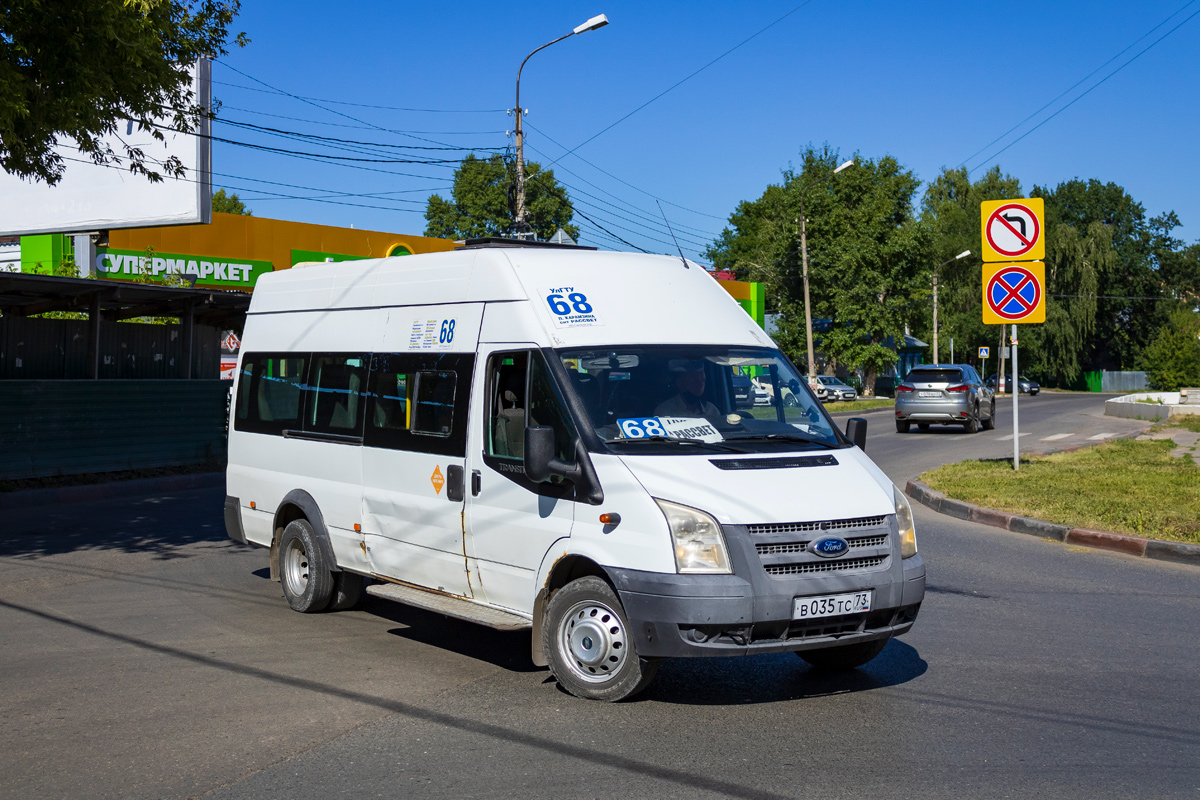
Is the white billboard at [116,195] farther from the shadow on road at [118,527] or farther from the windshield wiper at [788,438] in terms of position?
the windshield wiper at [788,438]

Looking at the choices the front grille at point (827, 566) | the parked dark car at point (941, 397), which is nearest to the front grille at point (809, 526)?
the front grille at point (827, 566)

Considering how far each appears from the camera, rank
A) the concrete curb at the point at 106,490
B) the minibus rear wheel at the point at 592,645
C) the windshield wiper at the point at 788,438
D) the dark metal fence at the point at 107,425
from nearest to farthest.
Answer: the minibus rear wheel at the point at 592,645
the windshield wiper at the point at 788,438
the concrete curb at the point at 106,490
the dark metal fence at the point at 107,425

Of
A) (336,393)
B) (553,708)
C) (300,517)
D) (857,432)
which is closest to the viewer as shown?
(553,708)

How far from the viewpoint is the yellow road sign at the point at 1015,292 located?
15680mm

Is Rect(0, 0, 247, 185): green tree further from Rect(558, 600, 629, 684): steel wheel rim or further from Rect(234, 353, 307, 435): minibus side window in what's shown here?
Rect(558, 600, 629, 684): steel wheel rim

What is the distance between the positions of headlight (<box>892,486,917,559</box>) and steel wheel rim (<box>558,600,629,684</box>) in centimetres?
146

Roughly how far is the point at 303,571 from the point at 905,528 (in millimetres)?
4334

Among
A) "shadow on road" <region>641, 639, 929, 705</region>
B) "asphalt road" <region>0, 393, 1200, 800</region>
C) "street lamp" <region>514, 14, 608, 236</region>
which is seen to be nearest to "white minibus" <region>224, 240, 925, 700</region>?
"shadow on road" <region>641, 639, 929, 705</region>

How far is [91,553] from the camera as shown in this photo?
34.1 ft

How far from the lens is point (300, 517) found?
8.00 m

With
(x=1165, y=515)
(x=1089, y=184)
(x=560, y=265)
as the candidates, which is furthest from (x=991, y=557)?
(x=1089, y=184)

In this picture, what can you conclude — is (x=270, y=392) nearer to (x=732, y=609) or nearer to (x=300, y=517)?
(x=300, y=517)

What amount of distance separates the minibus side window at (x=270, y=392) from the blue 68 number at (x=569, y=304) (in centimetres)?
267

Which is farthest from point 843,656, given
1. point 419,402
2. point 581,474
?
point 419,402
